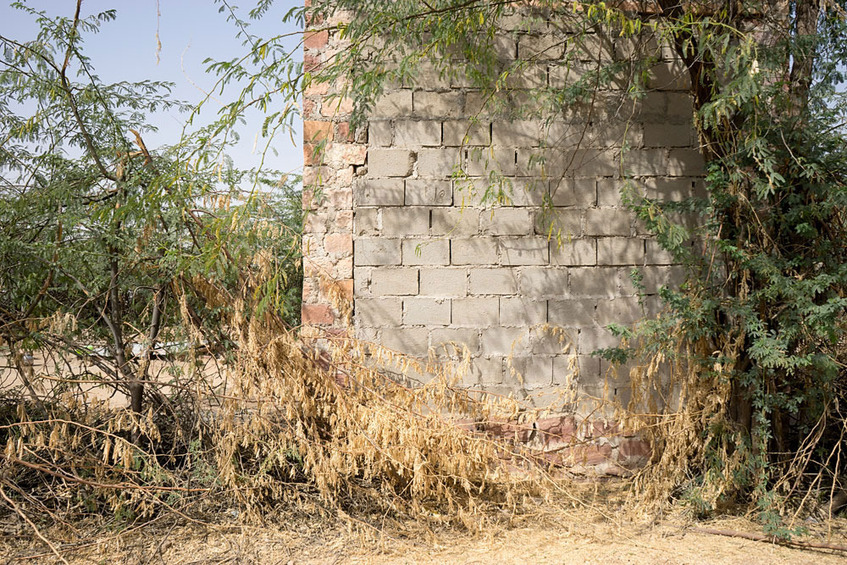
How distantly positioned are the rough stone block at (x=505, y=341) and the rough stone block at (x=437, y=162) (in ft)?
3.30

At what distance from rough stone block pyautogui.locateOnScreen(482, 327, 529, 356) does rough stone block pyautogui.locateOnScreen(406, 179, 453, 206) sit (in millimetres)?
842

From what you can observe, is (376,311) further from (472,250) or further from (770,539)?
(770,539)

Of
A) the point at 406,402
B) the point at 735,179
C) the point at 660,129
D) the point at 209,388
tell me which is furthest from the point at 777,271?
the point at 209,388

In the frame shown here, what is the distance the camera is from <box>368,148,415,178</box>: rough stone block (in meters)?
4.34

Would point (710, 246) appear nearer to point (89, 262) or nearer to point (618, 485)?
point (618, 485)

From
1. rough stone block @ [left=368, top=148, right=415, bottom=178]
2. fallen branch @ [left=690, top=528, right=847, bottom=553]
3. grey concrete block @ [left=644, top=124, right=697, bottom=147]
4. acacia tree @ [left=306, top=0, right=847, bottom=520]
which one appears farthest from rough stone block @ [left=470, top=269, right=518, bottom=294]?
fallen branch @ [left=690, top=528, right=847, bottom=553]

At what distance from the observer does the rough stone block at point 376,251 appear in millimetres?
4328

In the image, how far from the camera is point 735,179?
3.71m

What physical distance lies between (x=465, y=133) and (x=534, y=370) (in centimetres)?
152

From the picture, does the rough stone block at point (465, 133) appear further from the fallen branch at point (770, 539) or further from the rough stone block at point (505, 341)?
the fallen branch at point (770, 539)

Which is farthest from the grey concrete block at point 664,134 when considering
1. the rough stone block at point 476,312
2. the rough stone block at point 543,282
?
the rough stone block at point 476,312

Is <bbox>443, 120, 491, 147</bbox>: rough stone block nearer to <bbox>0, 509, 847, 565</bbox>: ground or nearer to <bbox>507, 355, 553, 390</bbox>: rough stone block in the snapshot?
<bbox>507, 355, 553, 390</bbox>: rough stone block

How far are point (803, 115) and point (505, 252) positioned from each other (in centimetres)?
177

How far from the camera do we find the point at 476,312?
435 cm
